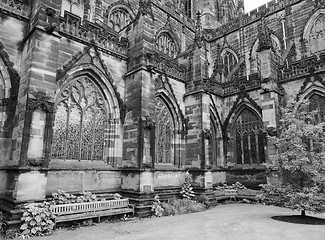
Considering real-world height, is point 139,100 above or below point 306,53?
below

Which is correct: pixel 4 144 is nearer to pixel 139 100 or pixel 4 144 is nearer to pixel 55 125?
pixel 55 125

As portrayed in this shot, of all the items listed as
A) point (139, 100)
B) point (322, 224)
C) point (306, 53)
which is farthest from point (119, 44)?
point (306, 53)

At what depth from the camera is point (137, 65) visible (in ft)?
39.6

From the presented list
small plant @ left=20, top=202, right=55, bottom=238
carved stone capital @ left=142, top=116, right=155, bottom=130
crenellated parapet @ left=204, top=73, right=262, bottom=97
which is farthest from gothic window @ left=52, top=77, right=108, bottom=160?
crenellated parapet @ left=204, top=73, right=262, bottom=97

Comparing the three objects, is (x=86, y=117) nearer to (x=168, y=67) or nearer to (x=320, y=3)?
(x=168, y=67)

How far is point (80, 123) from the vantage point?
10.8 metres

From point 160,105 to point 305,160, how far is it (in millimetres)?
7822

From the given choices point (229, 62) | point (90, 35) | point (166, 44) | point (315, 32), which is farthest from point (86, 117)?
point (315, 32)

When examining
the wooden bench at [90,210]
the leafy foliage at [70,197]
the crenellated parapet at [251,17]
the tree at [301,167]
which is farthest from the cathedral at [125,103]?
the tree at [301,167]

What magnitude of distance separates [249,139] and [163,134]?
634 centimetres

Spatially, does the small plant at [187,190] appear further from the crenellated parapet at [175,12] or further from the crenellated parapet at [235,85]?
the crenellated parapet at [175,12]

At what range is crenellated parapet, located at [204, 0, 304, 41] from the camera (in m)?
21.5

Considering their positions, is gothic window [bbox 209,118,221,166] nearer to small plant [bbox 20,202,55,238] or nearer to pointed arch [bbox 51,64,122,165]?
pointed arch [bbox 51,64,122,165]

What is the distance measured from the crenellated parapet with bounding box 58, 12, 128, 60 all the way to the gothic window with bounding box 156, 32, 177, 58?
905 centimetres
